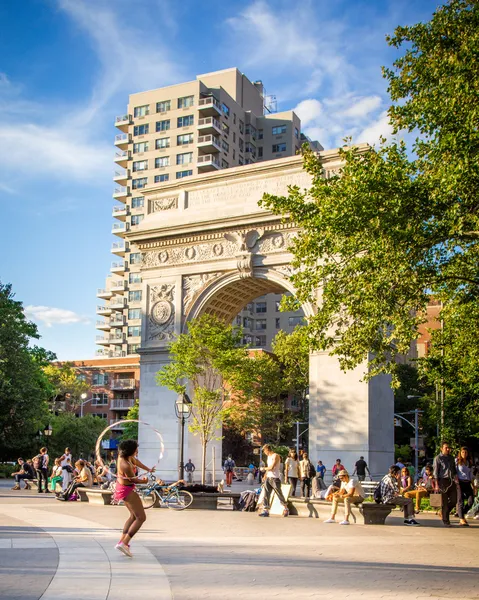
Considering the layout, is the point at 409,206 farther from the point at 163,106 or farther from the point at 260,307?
the point at 260,307

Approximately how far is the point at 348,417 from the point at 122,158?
202 ft

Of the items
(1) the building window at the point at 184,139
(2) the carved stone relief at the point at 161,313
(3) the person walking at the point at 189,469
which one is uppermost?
(1) the building window at the point at 184,139

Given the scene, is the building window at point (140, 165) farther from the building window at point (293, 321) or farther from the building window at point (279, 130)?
the building window at point (293, 321)

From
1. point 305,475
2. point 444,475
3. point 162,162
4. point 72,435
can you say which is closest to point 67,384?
point 72,435

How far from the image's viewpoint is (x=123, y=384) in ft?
257

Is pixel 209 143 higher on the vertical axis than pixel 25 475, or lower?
higher

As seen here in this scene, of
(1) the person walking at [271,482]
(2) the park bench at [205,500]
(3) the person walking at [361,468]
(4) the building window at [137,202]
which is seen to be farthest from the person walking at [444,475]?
(4) the building window at [137,202]

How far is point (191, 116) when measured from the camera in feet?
270

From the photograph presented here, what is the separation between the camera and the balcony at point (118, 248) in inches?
3479

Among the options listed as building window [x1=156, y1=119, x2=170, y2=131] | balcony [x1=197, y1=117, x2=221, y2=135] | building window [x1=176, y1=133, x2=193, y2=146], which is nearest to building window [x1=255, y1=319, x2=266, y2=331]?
building window [x1=176, y1=133, x2=193, y2=146]

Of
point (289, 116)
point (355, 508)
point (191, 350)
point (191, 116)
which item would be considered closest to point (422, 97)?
point (355, 508)

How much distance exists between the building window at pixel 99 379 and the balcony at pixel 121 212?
18.7 metres

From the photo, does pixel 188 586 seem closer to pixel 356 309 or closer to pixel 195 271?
pixel 356 309

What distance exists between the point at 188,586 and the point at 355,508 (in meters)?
10.2
